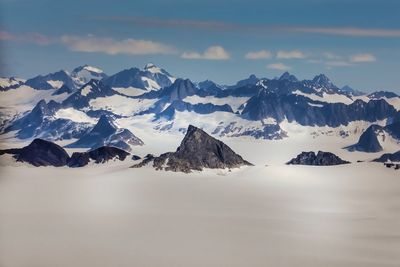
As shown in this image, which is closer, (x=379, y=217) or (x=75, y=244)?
(x=75, y=244)

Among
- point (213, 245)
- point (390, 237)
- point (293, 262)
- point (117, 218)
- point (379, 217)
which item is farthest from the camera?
point (379, 217)

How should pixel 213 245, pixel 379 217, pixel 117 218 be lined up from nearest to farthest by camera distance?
pixel 213 245
pixel 117 218
pixel 379 217

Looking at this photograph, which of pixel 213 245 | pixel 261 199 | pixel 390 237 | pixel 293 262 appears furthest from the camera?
pixel 261 199

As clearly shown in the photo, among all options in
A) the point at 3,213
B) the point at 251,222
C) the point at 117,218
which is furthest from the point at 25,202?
the point at 251,222

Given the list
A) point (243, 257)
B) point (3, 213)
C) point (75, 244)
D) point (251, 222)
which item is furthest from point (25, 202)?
point (243, 257)

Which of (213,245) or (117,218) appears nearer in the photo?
(213,245)

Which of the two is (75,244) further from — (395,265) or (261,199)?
(261,199)

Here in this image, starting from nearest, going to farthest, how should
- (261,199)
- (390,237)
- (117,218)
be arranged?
(390,237) → (117,218) → (261,199)

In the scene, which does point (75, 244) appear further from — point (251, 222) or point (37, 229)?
point (251, 222)

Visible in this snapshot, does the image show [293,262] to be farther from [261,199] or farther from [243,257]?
[261,199]
